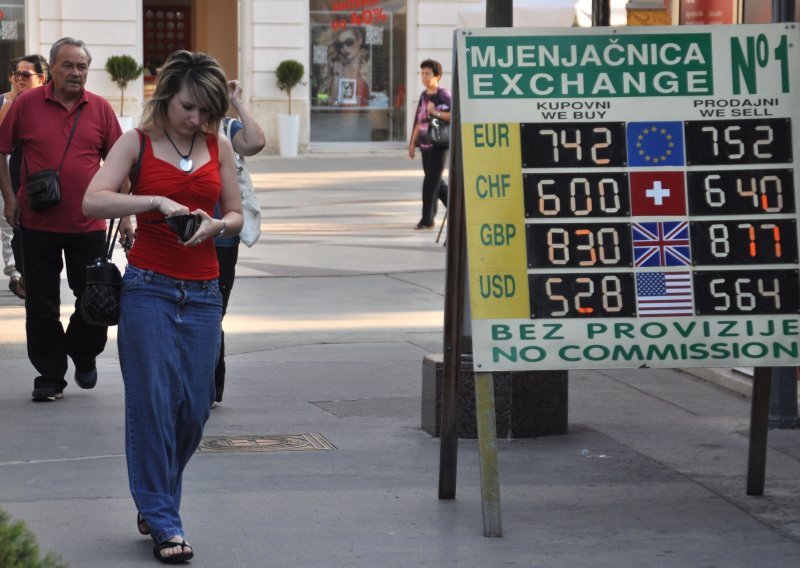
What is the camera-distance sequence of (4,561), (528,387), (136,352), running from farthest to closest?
(528,387), (136,352), (4,561)

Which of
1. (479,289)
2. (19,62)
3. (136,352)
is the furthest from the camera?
(19,62)

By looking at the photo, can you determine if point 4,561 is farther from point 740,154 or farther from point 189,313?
point 740,154

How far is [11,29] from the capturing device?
31.8 metres

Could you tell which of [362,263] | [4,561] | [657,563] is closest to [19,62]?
[362,263]

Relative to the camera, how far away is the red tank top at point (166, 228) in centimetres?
515

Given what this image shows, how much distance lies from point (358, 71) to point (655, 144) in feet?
94.0

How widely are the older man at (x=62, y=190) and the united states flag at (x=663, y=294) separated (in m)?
3.33

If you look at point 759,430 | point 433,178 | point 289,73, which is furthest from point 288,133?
point 759,430

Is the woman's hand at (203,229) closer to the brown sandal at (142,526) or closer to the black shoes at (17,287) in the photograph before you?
the brown sandal at (142,526)

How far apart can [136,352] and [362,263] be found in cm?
921

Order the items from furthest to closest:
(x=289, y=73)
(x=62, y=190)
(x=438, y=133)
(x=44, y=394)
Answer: (x=289, y=73)
(x=438, y=133)
(x=44, y=394)
(x=62, y=190)

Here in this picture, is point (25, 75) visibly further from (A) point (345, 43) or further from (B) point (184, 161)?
(A) point (345, 43)

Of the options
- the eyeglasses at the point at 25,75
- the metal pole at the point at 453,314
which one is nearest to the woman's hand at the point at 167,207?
the metal pole at the point at 453,314

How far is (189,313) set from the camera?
5.20 m
